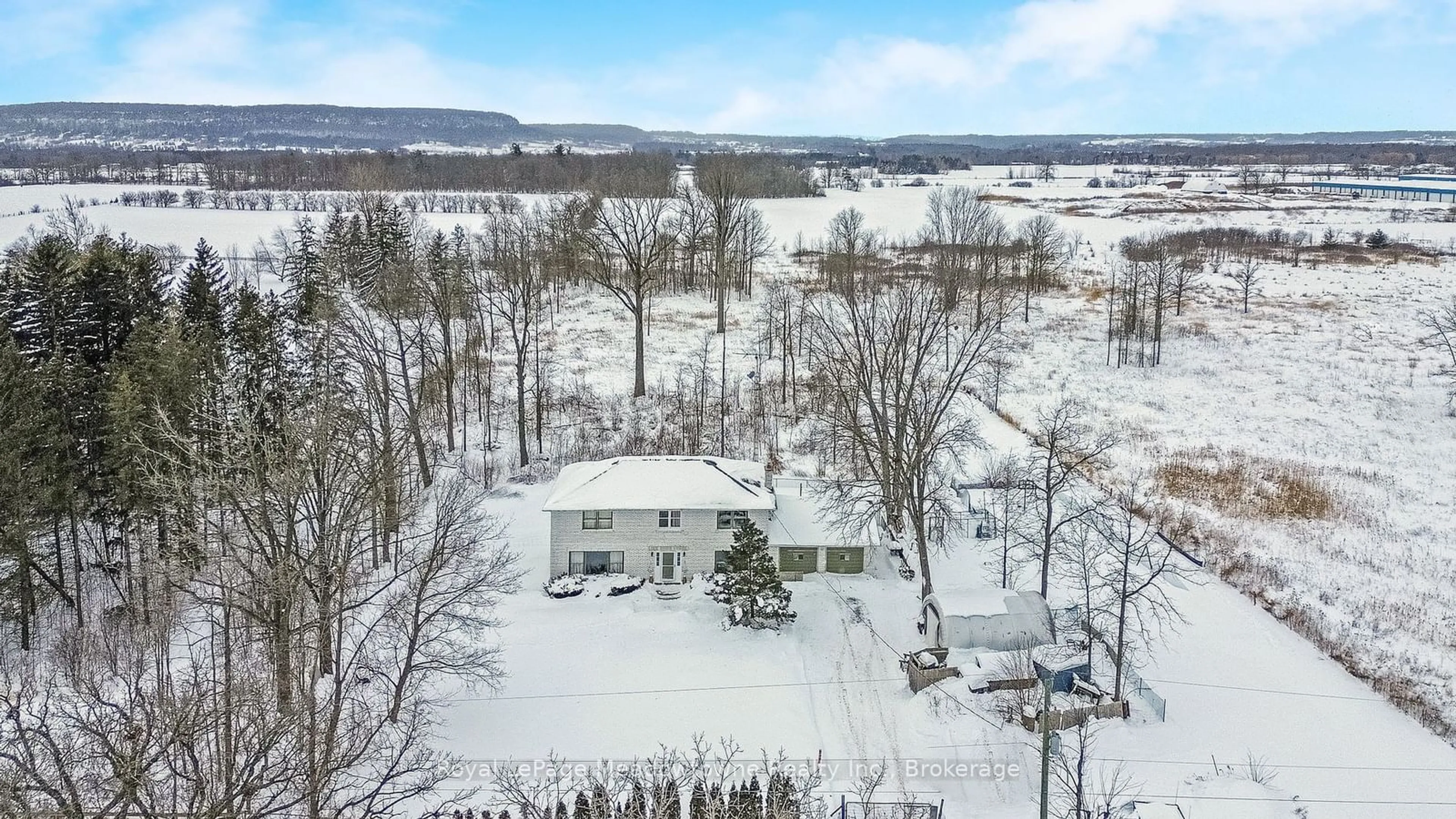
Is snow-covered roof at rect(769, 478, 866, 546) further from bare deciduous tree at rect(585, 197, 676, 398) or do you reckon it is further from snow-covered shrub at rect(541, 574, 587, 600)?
bare deciduous tree at rect(585, 197, 676, 398)

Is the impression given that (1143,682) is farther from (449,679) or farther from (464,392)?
(464,392)

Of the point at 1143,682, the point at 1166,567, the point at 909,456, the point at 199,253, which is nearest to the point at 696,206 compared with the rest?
the point at 199,253

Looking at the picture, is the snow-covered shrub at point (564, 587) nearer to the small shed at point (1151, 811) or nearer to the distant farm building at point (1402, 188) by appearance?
the small shed at point (1151, 811)

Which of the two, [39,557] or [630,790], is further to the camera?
[39,557]

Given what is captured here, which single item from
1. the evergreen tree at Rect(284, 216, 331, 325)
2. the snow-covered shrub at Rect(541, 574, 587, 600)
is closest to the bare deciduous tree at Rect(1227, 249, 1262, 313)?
the snow-covered shrub at Rect(541, 574, 587, 600)

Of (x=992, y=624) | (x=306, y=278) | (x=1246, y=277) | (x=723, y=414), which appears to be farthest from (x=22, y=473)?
(x=1246, y=277)

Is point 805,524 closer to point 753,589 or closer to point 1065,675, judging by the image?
point 753,589

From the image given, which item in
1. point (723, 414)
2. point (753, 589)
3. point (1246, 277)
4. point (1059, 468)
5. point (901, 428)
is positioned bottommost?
point (753, 589)
